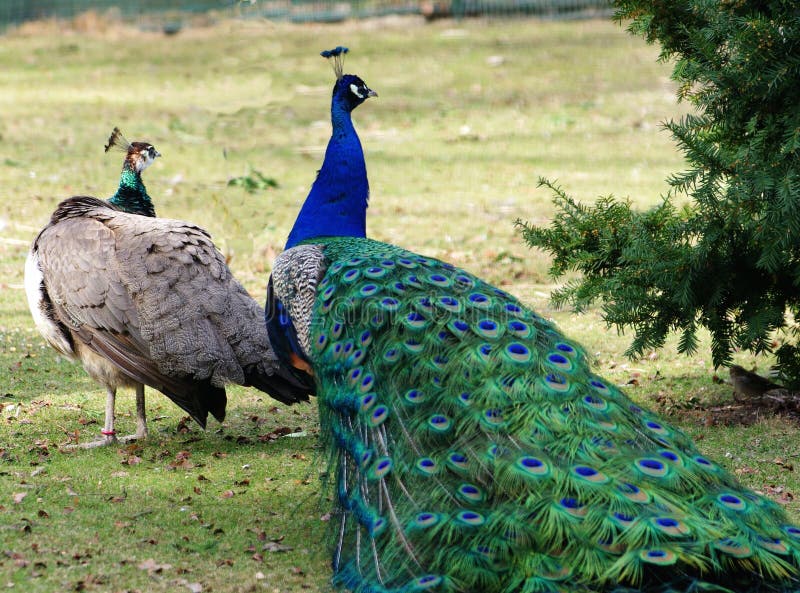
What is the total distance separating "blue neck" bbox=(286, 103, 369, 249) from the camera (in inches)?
233

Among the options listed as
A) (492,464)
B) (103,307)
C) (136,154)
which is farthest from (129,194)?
(492,464)

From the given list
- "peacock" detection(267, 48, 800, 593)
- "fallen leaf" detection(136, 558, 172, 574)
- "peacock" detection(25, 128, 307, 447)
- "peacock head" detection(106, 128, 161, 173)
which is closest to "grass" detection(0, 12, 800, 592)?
"fallen leaf" detection(136, 558, 172, 574)

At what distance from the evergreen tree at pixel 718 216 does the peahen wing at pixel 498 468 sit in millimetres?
1675

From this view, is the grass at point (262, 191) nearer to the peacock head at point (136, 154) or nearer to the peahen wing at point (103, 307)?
the peahen wing at point (103, 307)

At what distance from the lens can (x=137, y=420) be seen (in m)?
6.31

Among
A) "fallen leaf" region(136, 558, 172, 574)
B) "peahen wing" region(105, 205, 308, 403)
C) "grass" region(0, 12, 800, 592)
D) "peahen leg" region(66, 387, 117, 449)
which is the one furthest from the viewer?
"peahen leg" region(66, 387, 117, 449)

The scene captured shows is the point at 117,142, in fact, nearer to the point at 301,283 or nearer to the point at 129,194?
the point at 129,194

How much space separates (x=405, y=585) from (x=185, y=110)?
14.2m

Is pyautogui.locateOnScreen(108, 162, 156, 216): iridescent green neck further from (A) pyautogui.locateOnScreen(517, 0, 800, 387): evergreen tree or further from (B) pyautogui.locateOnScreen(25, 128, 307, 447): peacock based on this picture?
(A) pyautogui.locateOnScreen(517, 0, 800, 387): evergreen tree

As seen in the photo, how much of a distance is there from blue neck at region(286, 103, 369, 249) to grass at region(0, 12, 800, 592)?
50.1 inches

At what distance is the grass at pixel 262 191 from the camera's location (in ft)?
16.2

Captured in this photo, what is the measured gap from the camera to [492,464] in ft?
12.5

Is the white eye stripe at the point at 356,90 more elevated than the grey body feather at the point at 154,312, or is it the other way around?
the white eye stripe at the point at 356,90

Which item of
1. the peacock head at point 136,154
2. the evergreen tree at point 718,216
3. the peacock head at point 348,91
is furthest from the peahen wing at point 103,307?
the evergreen tree at point 718,216
